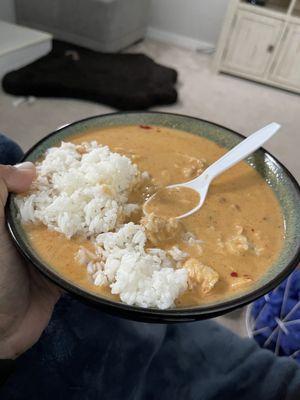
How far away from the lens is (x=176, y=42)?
323cm

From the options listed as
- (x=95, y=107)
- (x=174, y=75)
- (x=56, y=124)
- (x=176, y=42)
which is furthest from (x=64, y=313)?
(x=176, y=42)

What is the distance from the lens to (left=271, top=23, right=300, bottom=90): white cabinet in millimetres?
2566

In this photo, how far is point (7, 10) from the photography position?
2.90 m

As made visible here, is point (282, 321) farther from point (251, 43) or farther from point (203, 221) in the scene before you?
point (251, 43)

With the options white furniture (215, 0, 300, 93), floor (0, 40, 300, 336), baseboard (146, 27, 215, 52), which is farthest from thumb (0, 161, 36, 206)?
baseboard (146, 27, 215, 52)

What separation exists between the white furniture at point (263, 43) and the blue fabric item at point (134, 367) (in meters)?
2.24

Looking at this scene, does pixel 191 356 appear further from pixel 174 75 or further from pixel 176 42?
pixel 176 42

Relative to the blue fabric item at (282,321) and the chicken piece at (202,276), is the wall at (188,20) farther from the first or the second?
the chicken piece at (202,276)

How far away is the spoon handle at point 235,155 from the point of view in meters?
0.81

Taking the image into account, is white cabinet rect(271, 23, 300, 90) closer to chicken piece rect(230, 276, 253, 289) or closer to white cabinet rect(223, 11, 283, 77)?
white cabinet rect(223, 11, 283, 77)

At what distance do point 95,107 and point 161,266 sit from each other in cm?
179

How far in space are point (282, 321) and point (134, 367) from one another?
1.57 ft

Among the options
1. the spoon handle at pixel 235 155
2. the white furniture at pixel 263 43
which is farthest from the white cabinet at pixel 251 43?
the spoon handle at pixel 235 155

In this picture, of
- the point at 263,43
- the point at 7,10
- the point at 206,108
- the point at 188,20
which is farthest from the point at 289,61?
the point at 7,10
